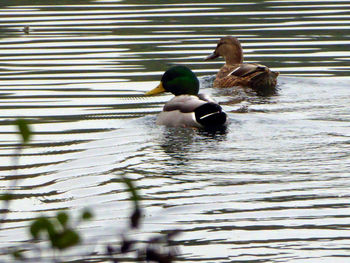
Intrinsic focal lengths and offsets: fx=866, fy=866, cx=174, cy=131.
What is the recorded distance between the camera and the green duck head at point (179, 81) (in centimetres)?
1170

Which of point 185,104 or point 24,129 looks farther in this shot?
point 185,104

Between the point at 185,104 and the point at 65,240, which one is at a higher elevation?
the point at 65,240

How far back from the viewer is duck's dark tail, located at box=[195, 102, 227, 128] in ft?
32.7

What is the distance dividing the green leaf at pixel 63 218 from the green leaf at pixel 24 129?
225 mm

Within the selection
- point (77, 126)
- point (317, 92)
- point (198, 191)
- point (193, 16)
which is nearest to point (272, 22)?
point (193, 16)

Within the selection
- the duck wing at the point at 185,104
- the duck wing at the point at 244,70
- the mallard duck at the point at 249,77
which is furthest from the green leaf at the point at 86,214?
the duck wing at the point at 244,70

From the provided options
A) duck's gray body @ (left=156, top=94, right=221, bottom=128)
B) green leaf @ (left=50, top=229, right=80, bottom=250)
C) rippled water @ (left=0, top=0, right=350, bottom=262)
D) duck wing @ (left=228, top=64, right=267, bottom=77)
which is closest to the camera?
green leaf @ (left=50, top=229, right=80, bottom=250)

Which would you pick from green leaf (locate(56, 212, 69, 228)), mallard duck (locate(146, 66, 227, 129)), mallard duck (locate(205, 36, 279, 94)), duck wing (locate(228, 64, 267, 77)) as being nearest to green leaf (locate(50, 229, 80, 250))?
green leaf (locate(56, 212, 69, 228))

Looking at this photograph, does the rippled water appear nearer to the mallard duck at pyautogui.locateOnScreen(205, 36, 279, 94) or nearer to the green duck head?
the mallard duck at pyautogui.locateOnScreen(205, 36, 279, 94)

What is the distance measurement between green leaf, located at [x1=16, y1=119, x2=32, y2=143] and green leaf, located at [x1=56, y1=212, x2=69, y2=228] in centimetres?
23

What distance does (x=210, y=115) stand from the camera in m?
9.97

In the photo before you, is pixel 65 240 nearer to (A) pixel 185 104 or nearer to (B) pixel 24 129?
(B) pixel 24 129

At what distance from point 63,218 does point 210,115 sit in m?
7.68

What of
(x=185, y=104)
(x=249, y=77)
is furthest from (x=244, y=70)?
(x=185, y=104)
